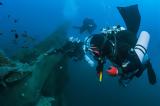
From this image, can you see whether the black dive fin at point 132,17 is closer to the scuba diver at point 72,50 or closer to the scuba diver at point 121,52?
the scuba diver at point 121,52

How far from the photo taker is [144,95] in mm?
13781

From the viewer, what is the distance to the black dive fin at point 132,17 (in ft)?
13.8

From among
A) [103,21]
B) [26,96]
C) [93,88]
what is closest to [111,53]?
[26,96]

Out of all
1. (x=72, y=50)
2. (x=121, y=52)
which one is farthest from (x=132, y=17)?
(x=72, y=50)

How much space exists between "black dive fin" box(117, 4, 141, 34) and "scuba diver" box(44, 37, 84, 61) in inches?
165

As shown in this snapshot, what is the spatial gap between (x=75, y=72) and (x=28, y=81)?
650 cm

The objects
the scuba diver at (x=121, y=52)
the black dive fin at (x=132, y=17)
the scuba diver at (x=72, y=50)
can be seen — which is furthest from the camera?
the scuba diver at (x=72, y=50)

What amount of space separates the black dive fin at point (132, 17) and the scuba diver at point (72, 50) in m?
4.18

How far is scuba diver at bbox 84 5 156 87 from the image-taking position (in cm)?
349

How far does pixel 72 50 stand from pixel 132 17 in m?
4.66

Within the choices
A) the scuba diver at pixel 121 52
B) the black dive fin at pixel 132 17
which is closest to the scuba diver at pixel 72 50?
the black dive fin at pixel 132 17

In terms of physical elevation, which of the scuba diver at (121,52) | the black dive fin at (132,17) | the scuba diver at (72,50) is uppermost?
the scuba diver at (72,50)

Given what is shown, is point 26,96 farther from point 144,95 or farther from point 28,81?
point 144,95

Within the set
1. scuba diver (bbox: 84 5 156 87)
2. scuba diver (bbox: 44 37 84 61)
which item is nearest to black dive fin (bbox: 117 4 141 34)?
scuba diver (bbox: 84 5 156 87)
